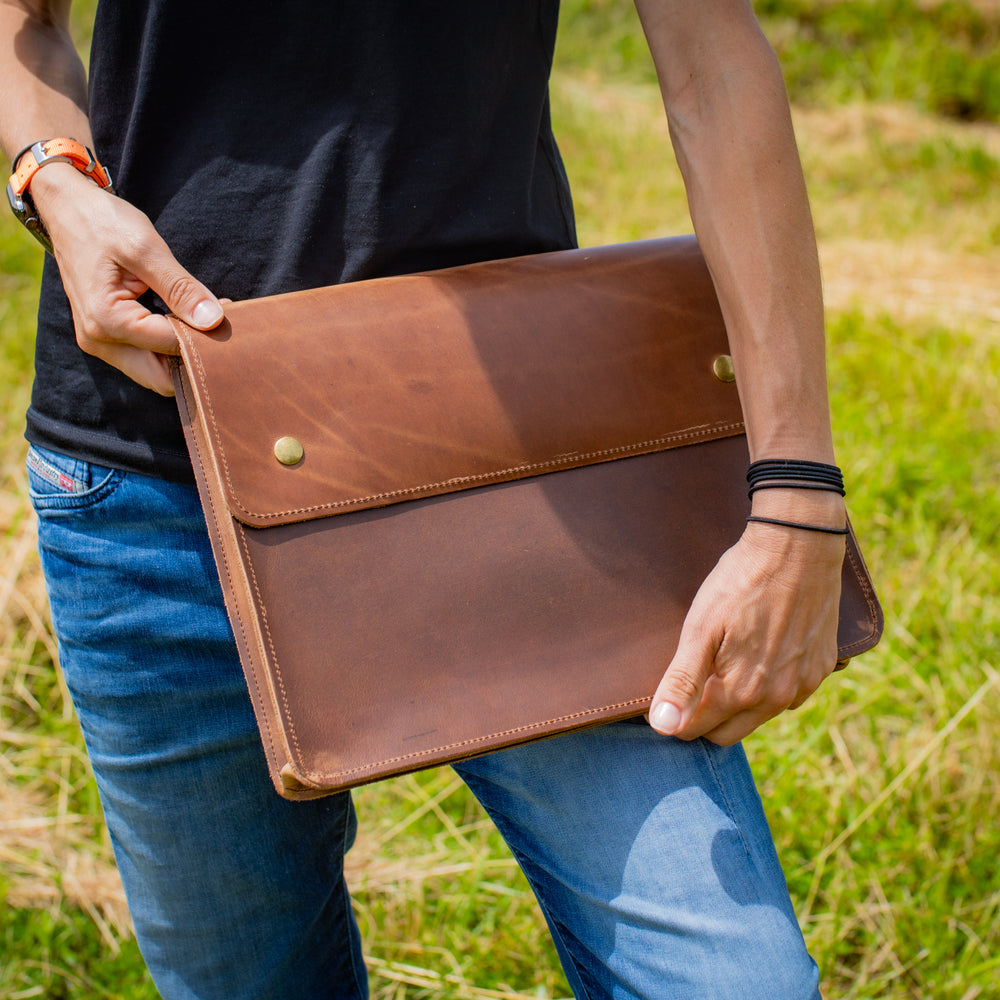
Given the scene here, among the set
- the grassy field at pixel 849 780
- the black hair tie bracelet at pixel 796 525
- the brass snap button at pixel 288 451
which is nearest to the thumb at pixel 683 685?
the black hair tie bracelet at pixel 796 525

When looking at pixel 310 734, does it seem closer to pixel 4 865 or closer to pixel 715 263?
pixel 715 263

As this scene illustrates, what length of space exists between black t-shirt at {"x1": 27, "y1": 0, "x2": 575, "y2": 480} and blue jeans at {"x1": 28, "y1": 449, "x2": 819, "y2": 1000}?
0.34ft

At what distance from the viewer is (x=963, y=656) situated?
2.26 m

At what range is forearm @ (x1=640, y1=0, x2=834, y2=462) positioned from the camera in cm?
89

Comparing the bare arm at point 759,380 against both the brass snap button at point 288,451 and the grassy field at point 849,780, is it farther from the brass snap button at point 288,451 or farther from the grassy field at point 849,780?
the grassy field at point 849,780

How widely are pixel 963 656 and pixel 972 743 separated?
0.92ft

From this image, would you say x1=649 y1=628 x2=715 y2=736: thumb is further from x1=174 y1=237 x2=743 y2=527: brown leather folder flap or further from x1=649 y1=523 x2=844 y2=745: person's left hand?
x1=174 y1=237 x2=743 y2=527: brown leather folder flap

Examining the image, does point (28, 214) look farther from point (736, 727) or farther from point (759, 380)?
point (736, 727)

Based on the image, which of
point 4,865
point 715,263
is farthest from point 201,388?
point 4,865

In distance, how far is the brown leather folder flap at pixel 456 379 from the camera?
3.19ft

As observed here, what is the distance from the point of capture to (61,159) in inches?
38.8

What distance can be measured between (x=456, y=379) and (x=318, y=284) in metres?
0.19

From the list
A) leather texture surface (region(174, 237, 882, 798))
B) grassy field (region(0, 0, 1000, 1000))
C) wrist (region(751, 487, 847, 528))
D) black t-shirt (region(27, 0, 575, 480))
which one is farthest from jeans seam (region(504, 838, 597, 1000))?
grassy field (region(0, 0, 1000, 1000))

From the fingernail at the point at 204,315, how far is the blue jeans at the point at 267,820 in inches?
7.3
